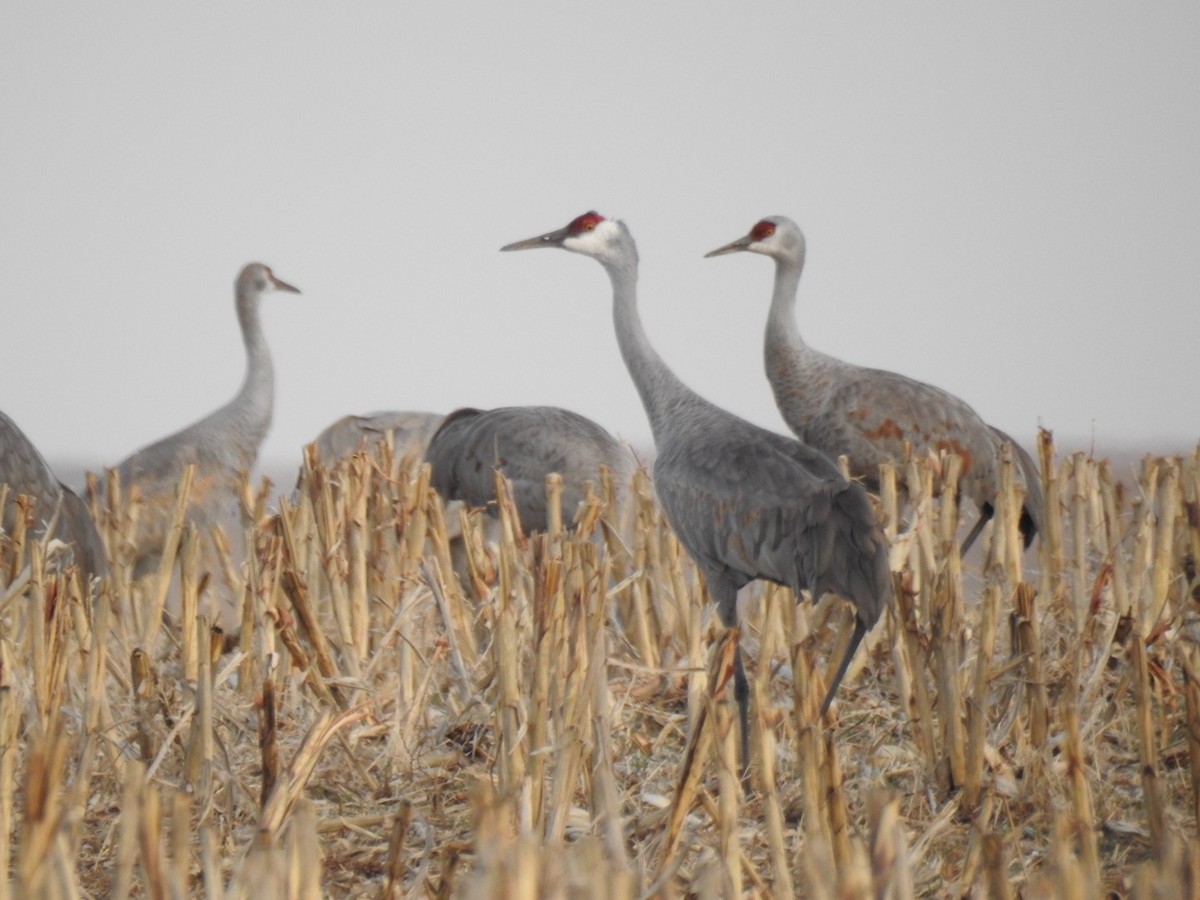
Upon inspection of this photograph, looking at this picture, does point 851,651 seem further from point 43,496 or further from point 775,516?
point 43,496

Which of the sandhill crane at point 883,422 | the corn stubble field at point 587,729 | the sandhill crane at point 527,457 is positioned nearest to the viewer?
the corn stubble field at point 587,729

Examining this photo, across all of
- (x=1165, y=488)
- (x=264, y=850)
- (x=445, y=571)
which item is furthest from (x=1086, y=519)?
(x=264, y=850)

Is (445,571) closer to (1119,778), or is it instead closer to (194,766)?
(194,766)

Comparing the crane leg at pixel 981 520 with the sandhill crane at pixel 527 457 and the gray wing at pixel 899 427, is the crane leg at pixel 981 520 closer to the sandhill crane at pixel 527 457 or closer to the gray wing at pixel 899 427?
the gray wing at pixel 899 427

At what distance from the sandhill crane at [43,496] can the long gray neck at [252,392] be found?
321 centimetres

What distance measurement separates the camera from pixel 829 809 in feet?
6.88

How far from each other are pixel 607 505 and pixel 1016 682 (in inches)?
78.2

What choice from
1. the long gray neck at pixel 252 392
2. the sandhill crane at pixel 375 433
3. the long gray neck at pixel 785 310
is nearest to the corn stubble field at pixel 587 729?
the long gray neck at pixel 785 310

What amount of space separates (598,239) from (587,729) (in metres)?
2.87

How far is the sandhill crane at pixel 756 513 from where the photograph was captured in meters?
3.21

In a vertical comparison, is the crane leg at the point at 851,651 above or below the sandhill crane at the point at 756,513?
below

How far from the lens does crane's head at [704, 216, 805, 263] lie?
659cm

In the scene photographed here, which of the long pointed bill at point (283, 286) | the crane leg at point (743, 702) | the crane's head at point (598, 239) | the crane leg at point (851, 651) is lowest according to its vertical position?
the crane leg at point (743, 702)

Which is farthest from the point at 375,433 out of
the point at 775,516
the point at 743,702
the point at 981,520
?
the point at 775,516
